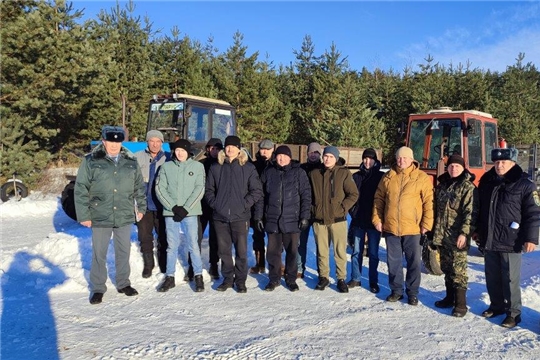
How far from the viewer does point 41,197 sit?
505 inches

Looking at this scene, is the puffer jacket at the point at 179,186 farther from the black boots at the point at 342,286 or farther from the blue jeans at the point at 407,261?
the blue jeans at the point at 407,261

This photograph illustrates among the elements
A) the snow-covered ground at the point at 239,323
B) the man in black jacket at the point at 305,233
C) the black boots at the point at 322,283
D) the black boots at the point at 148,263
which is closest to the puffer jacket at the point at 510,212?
the snow-covered ground at the point at 239,323

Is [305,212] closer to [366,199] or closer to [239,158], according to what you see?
[366,199]

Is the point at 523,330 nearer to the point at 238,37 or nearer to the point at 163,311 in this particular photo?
the point at 163,311

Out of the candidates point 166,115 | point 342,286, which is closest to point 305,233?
point 342,286

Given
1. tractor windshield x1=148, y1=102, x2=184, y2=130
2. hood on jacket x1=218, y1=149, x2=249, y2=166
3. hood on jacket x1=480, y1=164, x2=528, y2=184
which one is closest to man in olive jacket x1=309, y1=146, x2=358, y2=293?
hood on jacket x1=218, y1=149, x2=249, y2=166

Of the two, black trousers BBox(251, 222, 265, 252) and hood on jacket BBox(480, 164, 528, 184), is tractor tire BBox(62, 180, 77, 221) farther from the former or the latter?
hood on jacket BBox(480, 164, 528, 184)

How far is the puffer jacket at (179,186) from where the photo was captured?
4.97 m

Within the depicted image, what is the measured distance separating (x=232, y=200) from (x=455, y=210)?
8.12 ft

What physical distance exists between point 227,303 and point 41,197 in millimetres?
10551

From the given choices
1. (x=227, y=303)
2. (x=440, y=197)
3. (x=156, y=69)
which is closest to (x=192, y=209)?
(x=227, y=303)

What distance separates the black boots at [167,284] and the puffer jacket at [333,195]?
1.90 meters

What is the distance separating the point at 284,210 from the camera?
5055mm

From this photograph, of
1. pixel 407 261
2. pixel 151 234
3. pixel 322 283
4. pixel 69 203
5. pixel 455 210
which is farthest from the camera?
pixel 69 203
